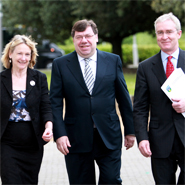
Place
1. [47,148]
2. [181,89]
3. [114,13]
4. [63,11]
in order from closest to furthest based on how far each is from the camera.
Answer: [181,89]
[47,148]
[114,13]
[63,11]

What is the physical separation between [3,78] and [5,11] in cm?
2331

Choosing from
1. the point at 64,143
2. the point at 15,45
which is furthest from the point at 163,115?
the point at 15,45

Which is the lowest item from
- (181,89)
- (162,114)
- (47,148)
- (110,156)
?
(47,148)

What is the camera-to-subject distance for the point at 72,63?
4.54 meters

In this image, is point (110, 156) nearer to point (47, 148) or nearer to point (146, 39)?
point (47, 148)

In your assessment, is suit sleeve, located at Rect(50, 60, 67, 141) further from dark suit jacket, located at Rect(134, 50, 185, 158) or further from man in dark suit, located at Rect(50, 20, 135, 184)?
dark suit jacket, located at Rect(134, 50, 185, 158)

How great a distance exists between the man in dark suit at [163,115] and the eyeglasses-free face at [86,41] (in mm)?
656

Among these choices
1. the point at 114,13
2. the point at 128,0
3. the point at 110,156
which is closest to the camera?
the point at 110,156

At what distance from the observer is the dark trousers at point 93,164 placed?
4355 mm

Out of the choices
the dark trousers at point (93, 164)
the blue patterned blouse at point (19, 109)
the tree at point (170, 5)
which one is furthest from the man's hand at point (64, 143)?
the tree at point (170, 5)

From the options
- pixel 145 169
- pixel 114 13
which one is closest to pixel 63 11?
pixel 114 13

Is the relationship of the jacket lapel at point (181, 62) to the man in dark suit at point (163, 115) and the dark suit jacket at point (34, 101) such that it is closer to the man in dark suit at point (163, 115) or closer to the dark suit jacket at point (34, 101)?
the man in dark suit at point (163, 115)

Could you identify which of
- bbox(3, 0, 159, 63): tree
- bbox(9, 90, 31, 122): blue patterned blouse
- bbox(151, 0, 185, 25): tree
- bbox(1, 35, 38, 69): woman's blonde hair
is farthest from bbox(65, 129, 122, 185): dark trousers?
bbox(3, 0, 159, 63): tree

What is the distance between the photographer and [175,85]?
3988 mm
